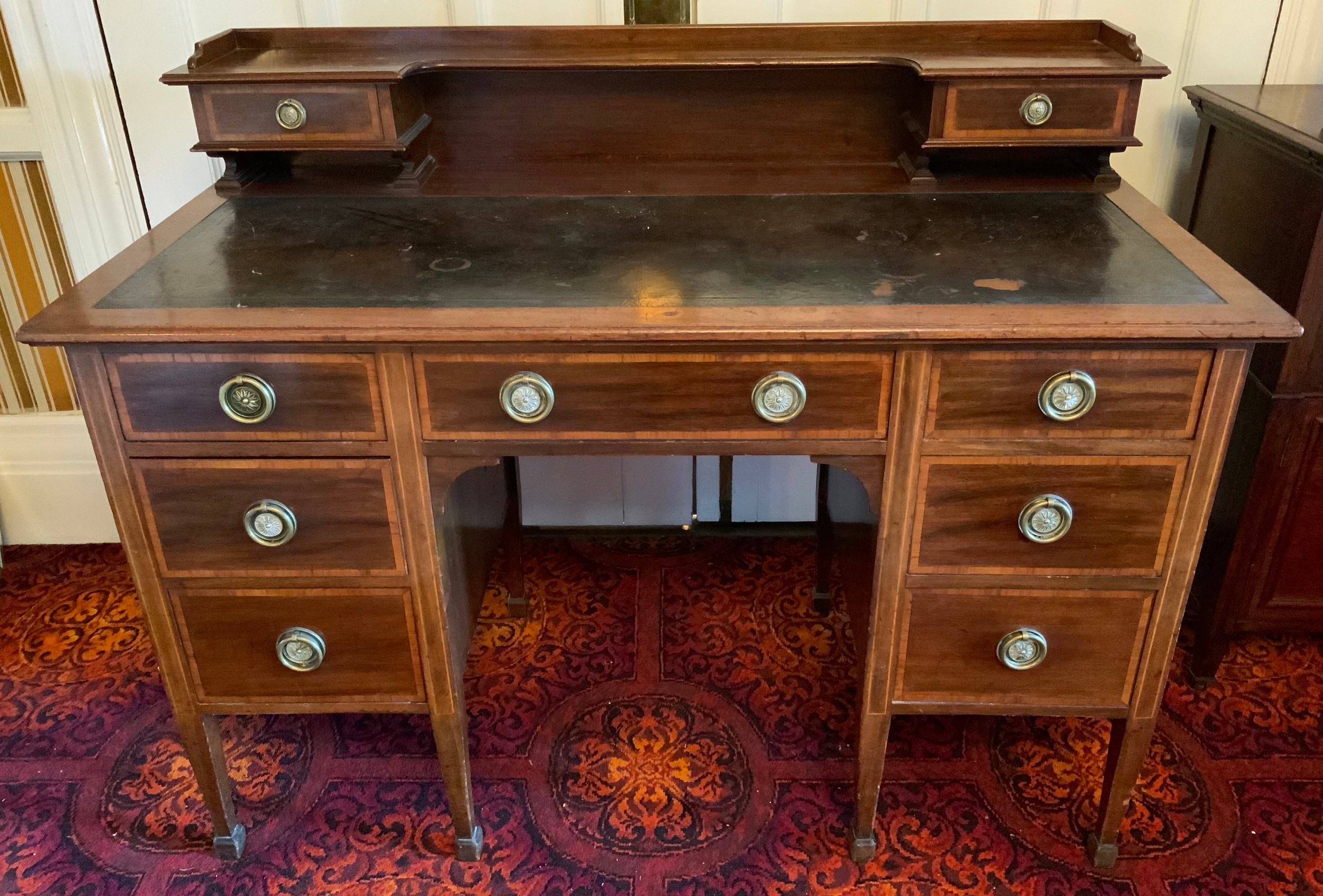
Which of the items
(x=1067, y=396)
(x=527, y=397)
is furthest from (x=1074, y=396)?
(x=527, y=397)

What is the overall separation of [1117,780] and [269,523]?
1.28m

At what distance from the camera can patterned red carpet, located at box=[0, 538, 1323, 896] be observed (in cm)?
159

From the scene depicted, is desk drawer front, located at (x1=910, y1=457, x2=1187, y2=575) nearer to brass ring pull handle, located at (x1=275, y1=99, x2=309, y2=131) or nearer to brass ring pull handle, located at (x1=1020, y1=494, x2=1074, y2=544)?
brass ring pull handle, located at (x1=1020, y1=494, x2=1074, y2=544)

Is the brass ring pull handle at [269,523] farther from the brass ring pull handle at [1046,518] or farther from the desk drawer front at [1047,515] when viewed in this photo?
the brass ring pull handle at [1046,518]

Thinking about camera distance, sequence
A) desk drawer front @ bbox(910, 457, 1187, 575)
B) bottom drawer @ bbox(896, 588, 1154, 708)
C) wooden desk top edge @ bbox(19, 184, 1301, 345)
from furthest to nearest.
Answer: bottom drawer @ bbox(896, 588, 1154, 708)
desk drawer front @ bbox(910, 457, 1187, 575)
wooden desk top edge @ bbox(19, 184, 1301, 345)

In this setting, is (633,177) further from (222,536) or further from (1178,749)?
(1178,749)

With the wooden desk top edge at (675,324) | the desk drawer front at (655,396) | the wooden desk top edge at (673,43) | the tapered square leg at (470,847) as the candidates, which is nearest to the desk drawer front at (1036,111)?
the wooden desk top edge at (673,43)

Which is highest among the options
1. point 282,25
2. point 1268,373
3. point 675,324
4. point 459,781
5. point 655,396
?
point 282,25

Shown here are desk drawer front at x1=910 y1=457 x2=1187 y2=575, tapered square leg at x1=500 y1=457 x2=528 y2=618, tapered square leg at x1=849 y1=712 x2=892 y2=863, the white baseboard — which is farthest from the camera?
the white baseboard

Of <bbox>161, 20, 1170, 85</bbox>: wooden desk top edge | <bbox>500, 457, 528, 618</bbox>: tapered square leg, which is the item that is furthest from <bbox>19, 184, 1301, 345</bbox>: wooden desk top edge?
<bbox>500, 457, 528, 618</bbox>: tapered square leg

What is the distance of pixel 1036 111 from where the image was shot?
154 cm

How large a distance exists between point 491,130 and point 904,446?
91 cm

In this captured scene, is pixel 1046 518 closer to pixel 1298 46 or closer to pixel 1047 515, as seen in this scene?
pixel 1047 515

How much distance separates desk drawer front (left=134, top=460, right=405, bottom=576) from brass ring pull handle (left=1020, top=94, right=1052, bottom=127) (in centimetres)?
107
